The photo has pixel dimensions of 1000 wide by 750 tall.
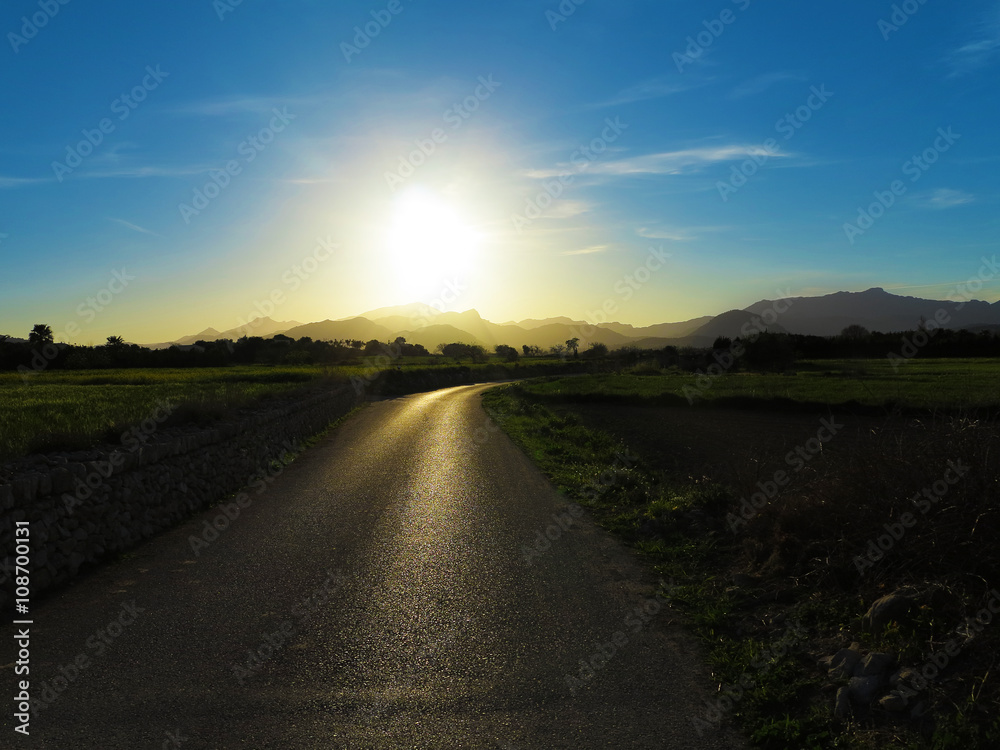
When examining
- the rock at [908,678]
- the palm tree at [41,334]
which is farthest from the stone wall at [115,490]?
the palm tree at [41,334]

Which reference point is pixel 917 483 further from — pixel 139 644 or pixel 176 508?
pixel 176 508

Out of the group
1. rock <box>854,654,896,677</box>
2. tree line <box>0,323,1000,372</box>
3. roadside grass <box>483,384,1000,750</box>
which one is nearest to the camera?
roadside grass <box>483,384,1000,750</box>

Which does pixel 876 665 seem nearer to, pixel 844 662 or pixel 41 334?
pixel 844 662

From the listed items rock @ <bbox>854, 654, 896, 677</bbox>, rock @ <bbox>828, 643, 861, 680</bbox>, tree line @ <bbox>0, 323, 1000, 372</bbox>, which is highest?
tree line @ <bbox>0, 323, 1000, 372</bbox>

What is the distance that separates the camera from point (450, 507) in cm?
958

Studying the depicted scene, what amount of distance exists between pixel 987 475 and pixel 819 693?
2.23m

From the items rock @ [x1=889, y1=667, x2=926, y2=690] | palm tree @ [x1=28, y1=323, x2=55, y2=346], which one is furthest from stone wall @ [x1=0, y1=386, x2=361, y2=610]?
palm tree @ [x1=28, y1=323, x2=55, y2=346]

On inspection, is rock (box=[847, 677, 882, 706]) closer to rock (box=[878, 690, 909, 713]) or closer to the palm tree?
rock (box=[878, 690, 909, 713])

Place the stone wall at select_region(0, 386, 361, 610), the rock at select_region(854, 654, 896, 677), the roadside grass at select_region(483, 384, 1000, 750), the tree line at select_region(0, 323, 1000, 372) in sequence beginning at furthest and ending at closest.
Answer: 1. the tree line at select_region(0, 323, 1000, 372)
2. the stone wall at select_region(0, 386, 361, 610)
3. the rock at select_region(854, 654, 896, 677)
4. the roadside grass at select_region(483, 384, 1000, 750)

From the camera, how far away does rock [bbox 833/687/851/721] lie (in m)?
3.64

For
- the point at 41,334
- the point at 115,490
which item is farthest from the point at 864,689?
the point at 41,334

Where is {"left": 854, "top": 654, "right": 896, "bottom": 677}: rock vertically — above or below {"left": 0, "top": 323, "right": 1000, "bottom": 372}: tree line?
below

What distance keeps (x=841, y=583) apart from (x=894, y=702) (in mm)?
1781

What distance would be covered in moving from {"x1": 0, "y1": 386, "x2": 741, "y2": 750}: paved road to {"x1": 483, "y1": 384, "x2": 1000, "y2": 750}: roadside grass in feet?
1.32
